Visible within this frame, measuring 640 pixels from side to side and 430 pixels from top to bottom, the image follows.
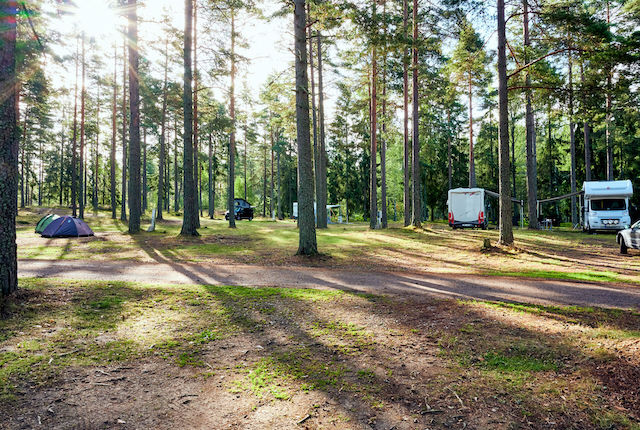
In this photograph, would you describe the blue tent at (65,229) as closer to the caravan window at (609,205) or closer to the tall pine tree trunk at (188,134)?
the tall pine tree trunk at (188,134)

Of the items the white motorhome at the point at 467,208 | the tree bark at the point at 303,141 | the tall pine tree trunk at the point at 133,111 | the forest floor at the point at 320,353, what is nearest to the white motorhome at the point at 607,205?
the white motorhome at the point at 467,208

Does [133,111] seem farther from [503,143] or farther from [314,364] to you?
[314,364]

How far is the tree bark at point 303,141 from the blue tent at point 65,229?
37.7 ft

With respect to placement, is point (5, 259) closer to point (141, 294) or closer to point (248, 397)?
point (141, 294)

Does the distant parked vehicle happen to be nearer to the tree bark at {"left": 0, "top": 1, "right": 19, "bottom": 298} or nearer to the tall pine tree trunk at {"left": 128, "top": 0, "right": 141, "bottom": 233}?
the tall pine tree trunk at {"left": 128, "top": 0, "right": 141, "bottom": 233}

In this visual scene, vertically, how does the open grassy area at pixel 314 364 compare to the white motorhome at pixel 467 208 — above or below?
below

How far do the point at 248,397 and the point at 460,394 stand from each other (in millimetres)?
1883

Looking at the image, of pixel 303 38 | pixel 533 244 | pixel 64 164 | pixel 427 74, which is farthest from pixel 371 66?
pixel 64 164

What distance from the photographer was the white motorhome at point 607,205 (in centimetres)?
1880

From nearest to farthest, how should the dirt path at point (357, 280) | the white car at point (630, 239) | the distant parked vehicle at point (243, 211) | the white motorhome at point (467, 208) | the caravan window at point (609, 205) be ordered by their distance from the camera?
1. the dirt path at point (357, 280)
2. the white car at point (630, 239)
3. the caravan window at point (609, 205)
4. the white motorhome at point (467, 208)
5. the distant parked vehicle at point (243, 211)

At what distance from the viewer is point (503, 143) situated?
1204 cm

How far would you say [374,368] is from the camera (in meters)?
3.54

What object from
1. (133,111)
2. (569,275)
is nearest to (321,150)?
(133,111)

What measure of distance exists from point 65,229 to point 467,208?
875 inches
